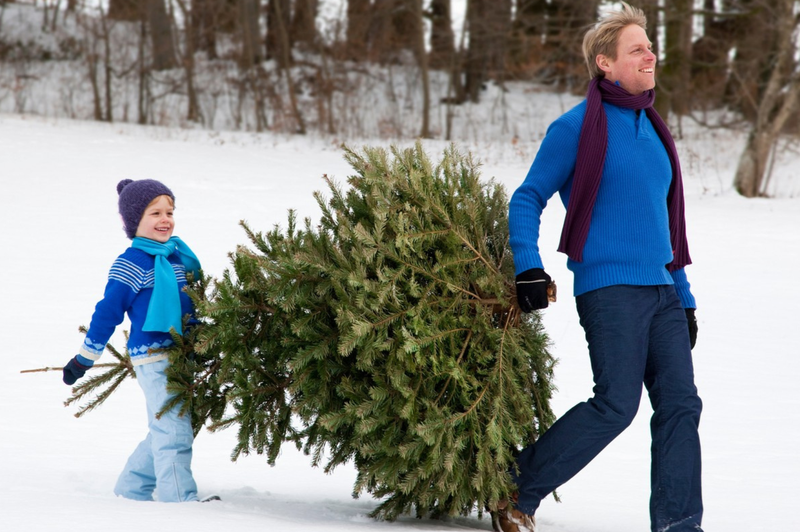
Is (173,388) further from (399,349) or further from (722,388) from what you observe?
(722,388)

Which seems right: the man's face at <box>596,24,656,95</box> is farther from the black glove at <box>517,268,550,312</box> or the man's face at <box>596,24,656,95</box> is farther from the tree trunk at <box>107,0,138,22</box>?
the tree trunk at <box>107,0,138,22</box>

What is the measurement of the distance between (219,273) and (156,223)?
540 centimetres

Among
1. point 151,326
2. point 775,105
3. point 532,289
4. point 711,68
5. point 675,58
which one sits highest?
point 711,68

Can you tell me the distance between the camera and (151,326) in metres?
3.52

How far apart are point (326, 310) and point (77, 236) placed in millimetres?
8309

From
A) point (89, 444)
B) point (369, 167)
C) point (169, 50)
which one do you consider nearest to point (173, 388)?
point (369, 167)

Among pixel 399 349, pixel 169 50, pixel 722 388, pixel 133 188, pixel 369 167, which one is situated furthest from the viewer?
pixel 169 50

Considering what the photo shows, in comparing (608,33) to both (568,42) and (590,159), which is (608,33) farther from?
(568,42)

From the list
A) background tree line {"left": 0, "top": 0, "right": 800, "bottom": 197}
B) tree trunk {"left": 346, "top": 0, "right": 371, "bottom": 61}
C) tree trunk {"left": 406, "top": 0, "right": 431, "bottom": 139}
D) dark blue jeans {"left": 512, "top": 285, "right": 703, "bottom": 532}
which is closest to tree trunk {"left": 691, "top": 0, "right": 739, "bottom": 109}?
background tree line {"left": 0, "top": 0, "right": 800, "bottom": 197}

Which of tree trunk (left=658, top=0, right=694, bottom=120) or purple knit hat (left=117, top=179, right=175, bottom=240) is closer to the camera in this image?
purple knit hat (left=117, top=179, right=175, bottom=240)

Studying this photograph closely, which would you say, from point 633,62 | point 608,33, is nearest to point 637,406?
point 633,62

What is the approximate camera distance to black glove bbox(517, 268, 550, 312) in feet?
9.91

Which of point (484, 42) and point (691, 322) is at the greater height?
point (484, 42)

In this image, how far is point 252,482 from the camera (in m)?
4.34
